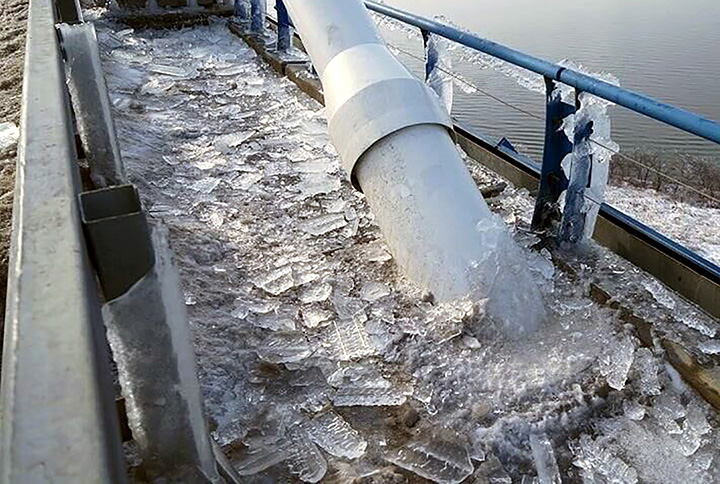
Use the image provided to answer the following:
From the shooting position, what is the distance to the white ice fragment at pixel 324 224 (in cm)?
299

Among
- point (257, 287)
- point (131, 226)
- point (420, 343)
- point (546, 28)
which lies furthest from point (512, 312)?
point (546, 28)

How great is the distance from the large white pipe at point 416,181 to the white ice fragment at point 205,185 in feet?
3.53

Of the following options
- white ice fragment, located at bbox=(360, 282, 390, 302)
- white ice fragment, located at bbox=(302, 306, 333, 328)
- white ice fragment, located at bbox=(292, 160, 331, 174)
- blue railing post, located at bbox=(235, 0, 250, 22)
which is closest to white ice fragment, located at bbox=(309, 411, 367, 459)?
white ice fragment, located at bbox=(302, 306, 333, 328)

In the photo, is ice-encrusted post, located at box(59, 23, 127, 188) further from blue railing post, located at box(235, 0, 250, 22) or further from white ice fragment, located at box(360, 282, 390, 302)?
blue railing post, located at box(235, 0, 250, 22)

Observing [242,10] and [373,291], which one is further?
[242,10]

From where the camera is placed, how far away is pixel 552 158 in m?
2.67

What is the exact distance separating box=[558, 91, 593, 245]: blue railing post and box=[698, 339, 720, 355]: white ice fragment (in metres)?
0.66

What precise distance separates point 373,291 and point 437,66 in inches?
58.4

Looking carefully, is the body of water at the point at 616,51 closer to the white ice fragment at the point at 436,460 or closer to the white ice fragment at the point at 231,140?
the white ice fragment at the point at 231,140

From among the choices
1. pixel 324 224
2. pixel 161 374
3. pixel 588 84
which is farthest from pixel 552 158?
pixel 161 374

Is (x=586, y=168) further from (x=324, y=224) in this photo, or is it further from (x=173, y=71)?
(x=173, y=71)

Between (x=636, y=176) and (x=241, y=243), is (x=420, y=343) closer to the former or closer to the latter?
(x=241, y=243)

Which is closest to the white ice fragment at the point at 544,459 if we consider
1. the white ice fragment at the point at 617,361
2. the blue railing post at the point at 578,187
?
the white ice fragment at the point at 617,361

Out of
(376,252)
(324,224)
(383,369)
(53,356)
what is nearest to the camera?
(53,356)
